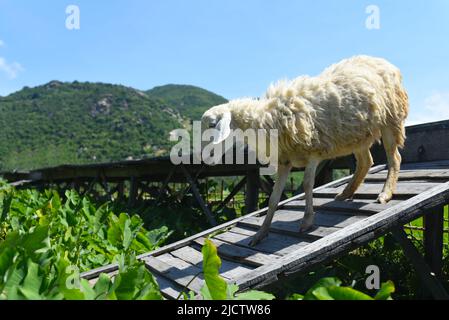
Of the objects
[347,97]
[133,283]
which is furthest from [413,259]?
[133,283]

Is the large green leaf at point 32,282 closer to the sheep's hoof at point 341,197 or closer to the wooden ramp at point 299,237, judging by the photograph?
the wooden ramp at point 299,237

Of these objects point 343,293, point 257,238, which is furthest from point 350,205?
point 343,293

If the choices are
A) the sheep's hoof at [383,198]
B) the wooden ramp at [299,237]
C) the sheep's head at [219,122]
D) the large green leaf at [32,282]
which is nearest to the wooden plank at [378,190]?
the wooden ramp at [299,237]

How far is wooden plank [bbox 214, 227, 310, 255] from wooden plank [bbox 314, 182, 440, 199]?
3.82 feet

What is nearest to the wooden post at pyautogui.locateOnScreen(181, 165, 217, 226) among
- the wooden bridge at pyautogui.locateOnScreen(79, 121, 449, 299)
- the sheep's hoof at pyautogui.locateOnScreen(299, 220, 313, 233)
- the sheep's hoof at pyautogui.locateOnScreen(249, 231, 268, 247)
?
the wooden bridge at pyautogui.locateOnScreen(79, 121, 449, 299)

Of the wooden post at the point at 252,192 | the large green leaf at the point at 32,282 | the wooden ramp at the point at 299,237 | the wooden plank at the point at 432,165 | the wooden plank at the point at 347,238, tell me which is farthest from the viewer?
the wooden post at the point at 252,192

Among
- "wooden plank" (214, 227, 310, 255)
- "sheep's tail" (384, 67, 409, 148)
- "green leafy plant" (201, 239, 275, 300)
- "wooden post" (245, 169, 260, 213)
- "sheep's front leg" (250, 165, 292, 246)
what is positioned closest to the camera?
"green leafy plant" (201, 239, 275, 300)

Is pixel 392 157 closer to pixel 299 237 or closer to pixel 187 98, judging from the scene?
pixel 299 237

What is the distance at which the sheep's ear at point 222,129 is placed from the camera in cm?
341

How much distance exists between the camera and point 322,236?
3.47 meters

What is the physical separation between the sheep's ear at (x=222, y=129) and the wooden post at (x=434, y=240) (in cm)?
282

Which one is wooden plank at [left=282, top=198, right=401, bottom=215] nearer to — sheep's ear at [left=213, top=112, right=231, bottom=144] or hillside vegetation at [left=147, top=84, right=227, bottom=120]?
sheep's ear at [left=213, top=112, right=231, bottom=144]

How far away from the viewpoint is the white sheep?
361 cm

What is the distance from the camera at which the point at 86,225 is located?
5688mm
